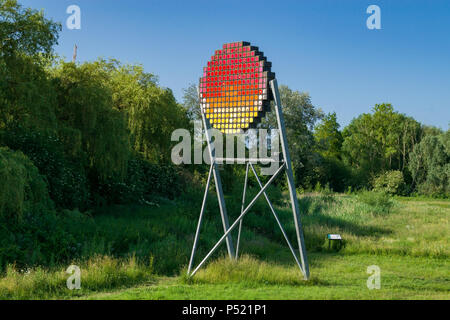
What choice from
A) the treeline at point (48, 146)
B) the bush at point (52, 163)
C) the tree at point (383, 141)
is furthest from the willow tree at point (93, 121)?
the tree at point (383, 141)

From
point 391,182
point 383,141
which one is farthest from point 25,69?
point 383,141

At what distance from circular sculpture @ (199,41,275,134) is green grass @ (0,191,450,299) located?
7.98ft

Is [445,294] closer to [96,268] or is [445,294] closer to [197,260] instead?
[197,260]

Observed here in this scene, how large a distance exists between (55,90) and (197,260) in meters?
7.46

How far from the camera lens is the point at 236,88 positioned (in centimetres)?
739

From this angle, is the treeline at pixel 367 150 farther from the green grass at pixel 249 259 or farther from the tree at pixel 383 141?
the green grass at pixel 249 259

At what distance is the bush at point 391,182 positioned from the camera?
33.9 meters

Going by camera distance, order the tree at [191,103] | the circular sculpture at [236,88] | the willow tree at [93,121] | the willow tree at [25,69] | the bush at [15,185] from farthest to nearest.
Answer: the tree at [191,103], the willow tree at [93,121], the willow tree at [25,69], the bush at [15,185], the circular sculpture at [236,88]

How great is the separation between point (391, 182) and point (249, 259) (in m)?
28.3

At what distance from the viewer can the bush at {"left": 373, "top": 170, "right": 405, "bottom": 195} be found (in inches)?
1335

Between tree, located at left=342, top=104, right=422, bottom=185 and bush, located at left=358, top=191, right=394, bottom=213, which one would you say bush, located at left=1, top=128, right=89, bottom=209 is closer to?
bush, located at left=358, top=191, right=394, bottom=213

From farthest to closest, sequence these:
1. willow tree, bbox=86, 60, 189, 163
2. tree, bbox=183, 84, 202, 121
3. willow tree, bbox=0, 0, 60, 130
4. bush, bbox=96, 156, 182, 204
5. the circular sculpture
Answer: tree, bbox=183, 84, 202, 121, willow tree, bbox=86, 60, 189, 163, bush, bbox=96, 156, 182, 204, willow tree, bbox=0, 0, 60, 130, the circular sculpture

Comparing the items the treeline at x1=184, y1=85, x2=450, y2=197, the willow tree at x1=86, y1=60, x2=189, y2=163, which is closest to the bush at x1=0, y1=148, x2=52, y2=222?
the willow tree at x1=86, y1=60, x2=189, y2=163

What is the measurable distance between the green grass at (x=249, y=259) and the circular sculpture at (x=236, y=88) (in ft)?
7.98
